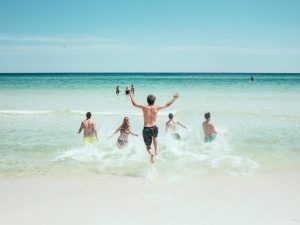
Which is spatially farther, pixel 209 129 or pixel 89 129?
pixel 209 129

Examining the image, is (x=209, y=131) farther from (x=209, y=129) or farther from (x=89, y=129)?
(x=89, y=129)

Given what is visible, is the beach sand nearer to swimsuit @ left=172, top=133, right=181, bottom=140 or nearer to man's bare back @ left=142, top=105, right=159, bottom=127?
man's bare back @ left=142, top=105, right=159, bottom=127

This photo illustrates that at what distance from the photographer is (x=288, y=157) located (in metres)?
9.69

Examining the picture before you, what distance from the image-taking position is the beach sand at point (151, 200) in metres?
5.71

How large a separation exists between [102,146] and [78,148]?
2.43 feet

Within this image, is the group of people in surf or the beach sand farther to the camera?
the group of people in surf

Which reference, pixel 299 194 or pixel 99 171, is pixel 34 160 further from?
pixel 299 194

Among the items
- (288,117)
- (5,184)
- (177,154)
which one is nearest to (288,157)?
(177,154)

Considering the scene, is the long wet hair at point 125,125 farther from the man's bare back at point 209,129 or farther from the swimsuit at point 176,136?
the man's bare back at point 209,129

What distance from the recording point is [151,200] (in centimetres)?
651

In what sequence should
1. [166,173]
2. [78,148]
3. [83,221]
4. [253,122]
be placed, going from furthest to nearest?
1. [253,122]
2. [78,148]
3. [166,173]
4. [83,221]

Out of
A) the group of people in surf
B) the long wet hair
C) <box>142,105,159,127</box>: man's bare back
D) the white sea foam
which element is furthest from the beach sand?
the long wet hair

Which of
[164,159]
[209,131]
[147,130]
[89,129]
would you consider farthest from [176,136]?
[147,130]

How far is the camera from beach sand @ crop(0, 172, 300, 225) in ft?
18.7
